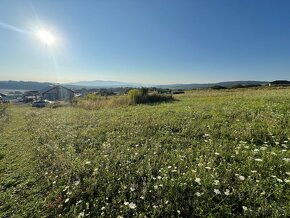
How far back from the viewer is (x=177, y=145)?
6.27m

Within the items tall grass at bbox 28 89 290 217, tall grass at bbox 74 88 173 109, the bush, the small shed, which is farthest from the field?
the small shed

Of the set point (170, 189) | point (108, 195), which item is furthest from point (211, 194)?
point (108, 195)

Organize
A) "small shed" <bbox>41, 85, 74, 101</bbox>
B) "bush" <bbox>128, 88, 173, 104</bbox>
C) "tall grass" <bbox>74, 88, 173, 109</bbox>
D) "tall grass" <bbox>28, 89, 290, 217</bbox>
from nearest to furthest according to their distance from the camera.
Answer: "tall grass" <bbox>28, 89, 290, 217</bbox> → "tall grass" <bbox>74, 88, 173, 109</bbox> → "bush" <bbox>128, 88, 173, 104</bbox> → "small shed" <bbox>41, 85, 74, 101</bbox>

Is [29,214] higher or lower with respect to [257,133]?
lower

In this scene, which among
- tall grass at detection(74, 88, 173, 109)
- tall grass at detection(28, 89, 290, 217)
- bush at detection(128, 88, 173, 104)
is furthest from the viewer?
bush at detection(128, 88, 173, 104)

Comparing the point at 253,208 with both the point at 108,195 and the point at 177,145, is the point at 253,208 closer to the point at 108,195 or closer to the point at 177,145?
the point at 108,195

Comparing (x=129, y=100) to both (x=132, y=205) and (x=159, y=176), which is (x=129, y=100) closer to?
(x=159, y=176)

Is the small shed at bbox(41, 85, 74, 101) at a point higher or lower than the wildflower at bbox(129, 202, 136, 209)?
lower

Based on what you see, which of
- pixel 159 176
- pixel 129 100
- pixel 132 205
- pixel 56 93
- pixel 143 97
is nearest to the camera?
pixel 132 205

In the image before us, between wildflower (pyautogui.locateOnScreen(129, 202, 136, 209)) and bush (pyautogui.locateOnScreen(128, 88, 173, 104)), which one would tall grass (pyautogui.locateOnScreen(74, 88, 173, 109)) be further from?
wildflower (pyautogui.locateOnScreen(129, 202, 136, 209))

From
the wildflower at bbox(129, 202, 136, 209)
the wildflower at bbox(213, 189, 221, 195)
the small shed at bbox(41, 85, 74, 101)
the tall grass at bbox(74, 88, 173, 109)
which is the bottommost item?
the small shed at bbox(41, 85, 74, 101)

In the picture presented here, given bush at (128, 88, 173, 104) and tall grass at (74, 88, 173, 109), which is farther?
bush at (128, 88, 173, 104)

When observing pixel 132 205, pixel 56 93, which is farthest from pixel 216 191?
pixel 56 93

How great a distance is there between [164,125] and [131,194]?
5.35 metres
